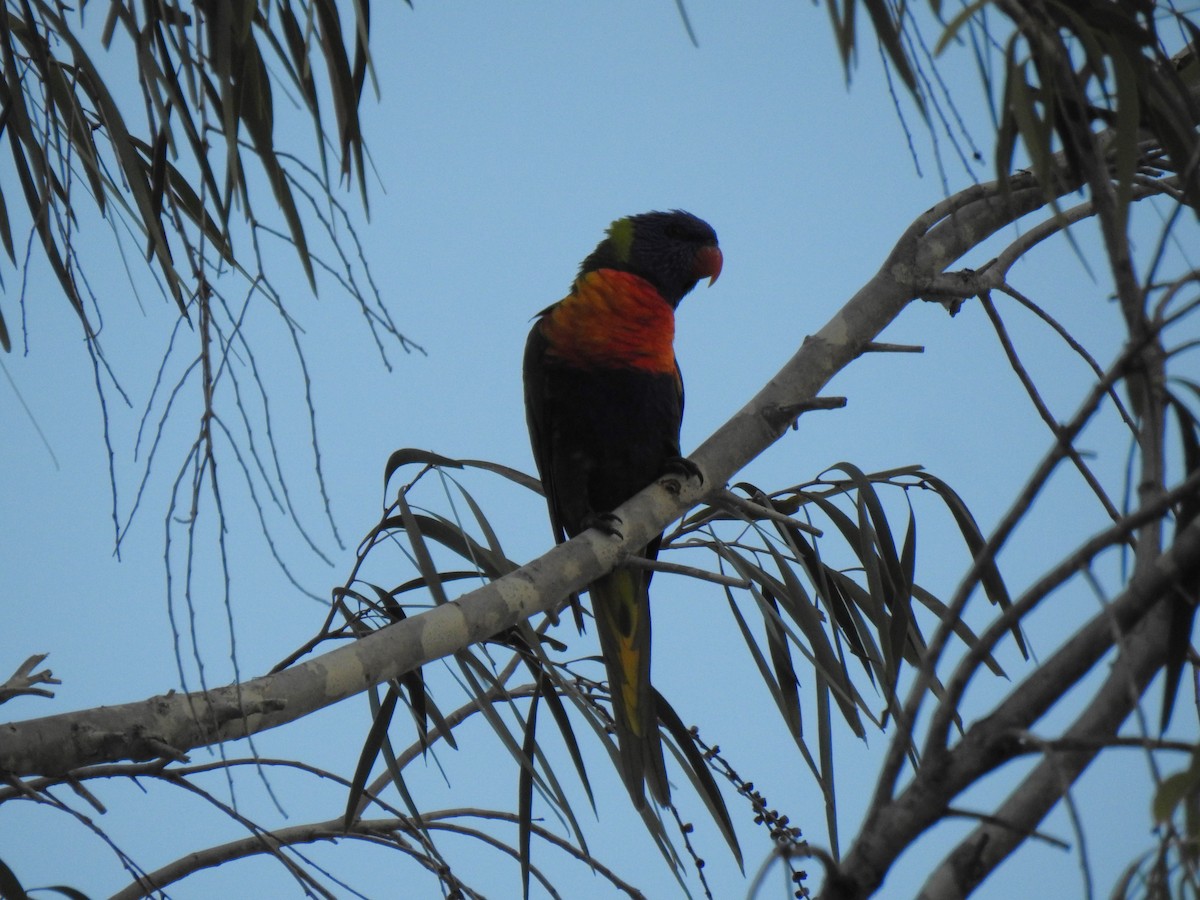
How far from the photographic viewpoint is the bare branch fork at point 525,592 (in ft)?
3.48

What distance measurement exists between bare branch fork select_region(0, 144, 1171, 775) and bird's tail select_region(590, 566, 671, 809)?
12.9 inches

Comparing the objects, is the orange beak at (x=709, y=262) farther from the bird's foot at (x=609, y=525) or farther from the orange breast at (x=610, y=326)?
the bird's foot at (x=609, y=525)

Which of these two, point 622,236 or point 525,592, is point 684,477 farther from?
point 622,236

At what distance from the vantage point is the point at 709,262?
10.3 ft

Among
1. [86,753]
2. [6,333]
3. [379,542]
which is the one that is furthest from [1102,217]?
[6,333]

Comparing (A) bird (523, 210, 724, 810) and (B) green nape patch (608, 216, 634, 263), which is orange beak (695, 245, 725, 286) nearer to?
(B) green nape patch (608, 216, 634, 263)

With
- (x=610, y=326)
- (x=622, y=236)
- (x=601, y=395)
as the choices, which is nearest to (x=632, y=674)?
(x=601, y=395)

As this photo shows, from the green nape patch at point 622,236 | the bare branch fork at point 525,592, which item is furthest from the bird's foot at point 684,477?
the green nape patch at point 622,236

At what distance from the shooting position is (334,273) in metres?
1.20

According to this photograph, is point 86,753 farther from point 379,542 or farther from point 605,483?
point 605,483

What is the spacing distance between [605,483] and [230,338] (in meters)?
1.47

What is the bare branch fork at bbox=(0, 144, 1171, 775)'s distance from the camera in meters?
1.06

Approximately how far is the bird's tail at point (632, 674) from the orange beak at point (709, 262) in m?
1.13

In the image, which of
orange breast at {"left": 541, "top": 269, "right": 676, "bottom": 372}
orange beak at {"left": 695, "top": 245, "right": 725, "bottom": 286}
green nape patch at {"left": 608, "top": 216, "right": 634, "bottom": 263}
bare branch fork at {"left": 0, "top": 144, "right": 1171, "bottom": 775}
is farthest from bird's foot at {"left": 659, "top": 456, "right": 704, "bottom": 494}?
orange beak at {"left": 695, "top": 245, "right": 725, "bottom": 286}
